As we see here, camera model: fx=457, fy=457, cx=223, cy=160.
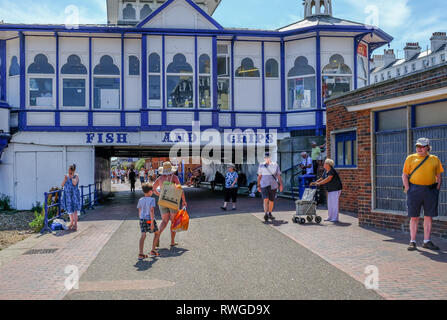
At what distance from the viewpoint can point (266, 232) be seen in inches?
408

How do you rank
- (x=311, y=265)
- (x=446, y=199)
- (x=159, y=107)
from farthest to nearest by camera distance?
(x=159, y=107) → (x=446, y=199) → (x=311, y=265)

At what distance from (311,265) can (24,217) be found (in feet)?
42.9

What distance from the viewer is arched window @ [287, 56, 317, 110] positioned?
19.6m

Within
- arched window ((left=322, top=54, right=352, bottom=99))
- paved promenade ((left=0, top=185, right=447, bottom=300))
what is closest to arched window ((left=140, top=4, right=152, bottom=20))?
arched window ((left=322, top=54, right=352, bottom=99))

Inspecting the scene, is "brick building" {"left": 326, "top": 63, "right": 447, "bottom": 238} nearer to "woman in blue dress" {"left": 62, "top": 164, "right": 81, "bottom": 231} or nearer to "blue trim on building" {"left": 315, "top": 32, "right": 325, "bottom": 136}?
"woman in blue dress" {"left": 62, "top": 164, "right": 81, "bottom": 231}

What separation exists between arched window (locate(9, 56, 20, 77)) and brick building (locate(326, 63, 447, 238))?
14183 millimetres

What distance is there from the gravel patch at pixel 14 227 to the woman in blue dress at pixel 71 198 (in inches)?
52.5

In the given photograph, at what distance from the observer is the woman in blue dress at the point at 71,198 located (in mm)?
11562

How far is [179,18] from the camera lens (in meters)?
18.8

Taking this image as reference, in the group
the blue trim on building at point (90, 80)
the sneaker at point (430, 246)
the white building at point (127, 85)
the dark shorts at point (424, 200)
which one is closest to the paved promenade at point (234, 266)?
the sneaker at point (430, 246)

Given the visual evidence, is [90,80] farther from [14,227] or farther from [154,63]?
[14,227]

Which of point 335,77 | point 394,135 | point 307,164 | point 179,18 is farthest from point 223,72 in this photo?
point 394,135
